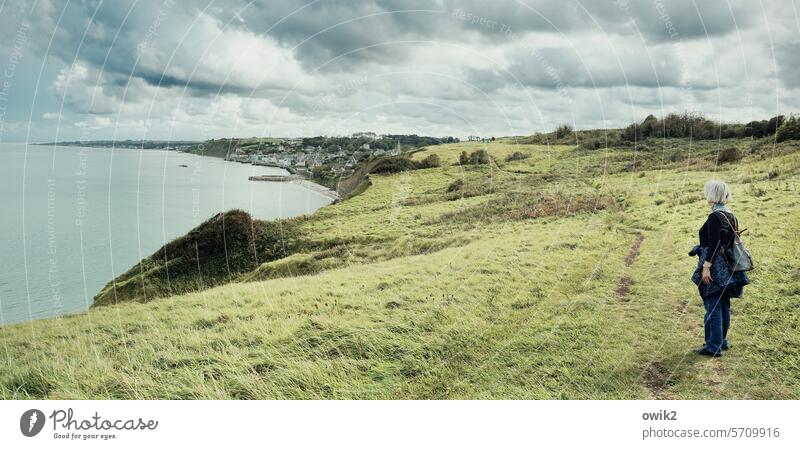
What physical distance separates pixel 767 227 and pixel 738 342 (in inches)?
430

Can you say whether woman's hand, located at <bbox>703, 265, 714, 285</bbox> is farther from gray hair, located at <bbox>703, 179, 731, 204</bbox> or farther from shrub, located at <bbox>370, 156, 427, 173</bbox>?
shrub, located at <bbox>370, 156, 427, 173</bbox>

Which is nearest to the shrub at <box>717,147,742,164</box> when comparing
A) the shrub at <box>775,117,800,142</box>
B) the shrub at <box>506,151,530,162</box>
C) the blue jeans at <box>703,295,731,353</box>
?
the shrub at <box>775,117,800,142</box>

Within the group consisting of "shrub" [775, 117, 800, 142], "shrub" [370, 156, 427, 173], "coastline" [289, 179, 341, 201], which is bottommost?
"coastline" [289, 179, 341, 201]

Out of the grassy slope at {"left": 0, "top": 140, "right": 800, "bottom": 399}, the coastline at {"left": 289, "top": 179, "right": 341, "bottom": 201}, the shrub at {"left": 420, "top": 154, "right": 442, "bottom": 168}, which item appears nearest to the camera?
the grassy slope at {"left": 0, "top": 140, "right": 800, "bottom": 399}

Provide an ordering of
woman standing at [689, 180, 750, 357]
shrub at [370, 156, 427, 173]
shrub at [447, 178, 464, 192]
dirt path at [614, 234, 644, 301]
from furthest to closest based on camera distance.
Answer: shrub at [370, 156, 427, 173] < shrub at [447, 178, 464, 192] < dirt path at [614, 234, 644, 301] < woman standing at [689, 180, 750, 357]

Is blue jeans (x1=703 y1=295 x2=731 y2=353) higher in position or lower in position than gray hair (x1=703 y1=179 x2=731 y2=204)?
lower

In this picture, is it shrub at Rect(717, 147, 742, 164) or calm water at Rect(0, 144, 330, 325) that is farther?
shrub at Rect(717, 147, 742, 164)

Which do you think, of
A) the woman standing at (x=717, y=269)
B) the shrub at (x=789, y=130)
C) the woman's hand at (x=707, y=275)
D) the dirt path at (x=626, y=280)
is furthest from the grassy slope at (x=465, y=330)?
the shrub at (x=789, y=130)

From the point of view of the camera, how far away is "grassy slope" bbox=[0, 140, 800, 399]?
26.2 ft

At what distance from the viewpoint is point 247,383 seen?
26.1 feet

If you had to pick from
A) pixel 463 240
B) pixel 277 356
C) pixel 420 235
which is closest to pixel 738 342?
pixel 277 356

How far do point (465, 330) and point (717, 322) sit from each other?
4.56m

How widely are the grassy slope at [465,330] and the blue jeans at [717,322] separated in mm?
278
